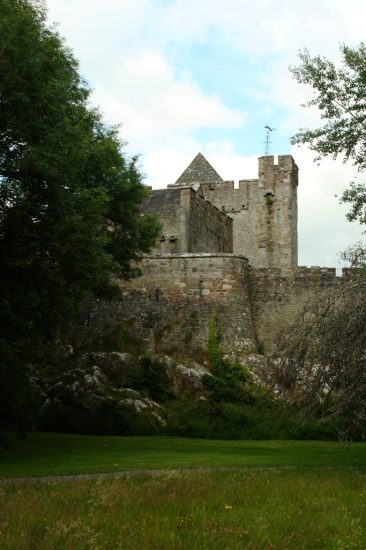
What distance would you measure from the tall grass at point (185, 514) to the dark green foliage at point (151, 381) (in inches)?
556

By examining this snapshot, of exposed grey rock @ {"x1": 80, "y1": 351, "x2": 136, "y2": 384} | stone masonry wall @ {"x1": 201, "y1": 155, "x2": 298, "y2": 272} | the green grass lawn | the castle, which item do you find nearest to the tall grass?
the green grass lawn

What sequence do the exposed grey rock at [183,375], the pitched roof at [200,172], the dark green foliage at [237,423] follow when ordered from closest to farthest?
the dark green foliage at [237,423] → the exposed grey rock at [183,375] → the pitched roof at [200,172]

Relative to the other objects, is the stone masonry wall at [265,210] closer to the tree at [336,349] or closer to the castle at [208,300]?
the castle at [208,300]

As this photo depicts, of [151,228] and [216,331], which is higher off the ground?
[151,228]

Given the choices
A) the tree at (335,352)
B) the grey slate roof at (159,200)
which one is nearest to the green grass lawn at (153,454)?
the tree at (335,352)

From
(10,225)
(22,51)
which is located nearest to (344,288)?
(10,225)

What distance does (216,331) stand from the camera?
30094 millimetres

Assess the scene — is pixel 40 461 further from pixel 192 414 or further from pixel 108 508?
pixel 192 414

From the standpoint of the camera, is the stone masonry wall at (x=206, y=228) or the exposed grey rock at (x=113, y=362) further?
the stone masonry wall at (x=206, y=228)

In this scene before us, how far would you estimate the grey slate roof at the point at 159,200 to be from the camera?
1419 inches

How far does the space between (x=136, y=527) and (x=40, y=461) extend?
7850mm

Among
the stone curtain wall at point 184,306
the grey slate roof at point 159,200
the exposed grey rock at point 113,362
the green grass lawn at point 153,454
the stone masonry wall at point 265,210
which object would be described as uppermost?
the stone masonry wall at point 265,210

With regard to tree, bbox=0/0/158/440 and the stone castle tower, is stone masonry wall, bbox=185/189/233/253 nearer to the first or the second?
the stone castle tower

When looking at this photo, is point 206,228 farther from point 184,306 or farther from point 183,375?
point 183,375
